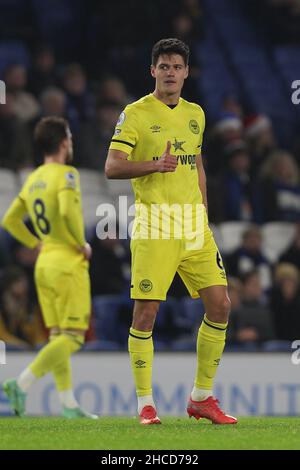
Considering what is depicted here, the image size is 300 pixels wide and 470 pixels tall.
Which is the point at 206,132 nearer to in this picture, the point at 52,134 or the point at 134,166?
the point at 52,134

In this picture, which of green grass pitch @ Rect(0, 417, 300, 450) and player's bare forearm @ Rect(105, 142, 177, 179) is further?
player's bare forearm @ Rect(105, 142, 177, 179)

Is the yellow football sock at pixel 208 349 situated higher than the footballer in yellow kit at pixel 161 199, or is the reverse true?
the footballer in yellow kit at pixel 161 199

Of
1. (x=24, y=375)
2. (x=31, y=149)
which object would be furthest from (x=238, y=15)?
(x=24, y=375)

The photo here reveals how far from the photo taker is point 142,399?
664cm

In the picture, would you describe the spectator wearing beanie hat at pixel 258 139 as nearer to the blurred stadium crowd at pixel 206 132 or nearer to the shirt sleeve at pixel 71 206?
the blurred stadium crowd at pixel 206 132

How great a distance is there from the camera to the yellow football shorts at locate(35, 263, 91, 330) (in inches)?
340

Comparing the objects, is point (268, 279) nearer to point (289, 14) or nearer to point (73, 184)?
point (73, 184)

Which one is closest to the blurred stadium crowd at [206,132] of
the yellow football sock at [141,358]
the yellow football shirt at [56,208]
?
the yellow football shirt at [56,208]

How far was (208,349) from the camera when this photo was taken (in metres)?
6.73

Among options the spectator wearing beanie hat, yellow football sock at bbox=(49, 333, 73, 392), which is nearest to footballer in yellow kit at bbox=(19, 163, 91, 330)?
yellow football sock at bbox=(49, 333, 73, 392)

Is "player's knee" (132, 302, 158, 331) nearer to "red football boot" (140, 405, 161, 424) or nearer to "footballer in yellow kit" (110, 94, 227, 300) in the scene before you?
"footballer in yellow kit" (110, 94, 227, 300)

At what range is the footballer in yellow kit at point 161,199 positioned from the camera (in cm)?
657

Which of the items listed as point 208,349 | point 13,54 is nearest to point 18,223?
point 208,349

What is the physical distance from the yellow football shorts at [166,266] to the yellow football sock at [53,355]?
2.01 metres
